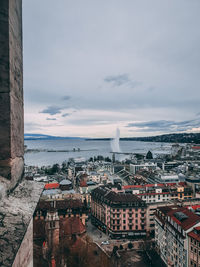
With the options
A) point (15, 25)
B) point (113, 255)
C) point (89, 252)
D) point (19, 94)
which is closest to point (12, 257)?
point (19, 94)

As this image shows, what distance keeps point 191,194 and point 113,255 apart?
15.7 meters

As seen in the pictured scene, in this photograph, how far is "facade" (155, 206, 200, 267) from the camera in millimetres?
14500

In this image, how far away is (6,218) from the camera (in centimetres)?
152

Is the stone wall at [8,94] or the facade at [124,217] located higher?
the stone wall at [8,94]

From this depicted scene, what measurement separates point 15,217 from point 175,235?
16859mm

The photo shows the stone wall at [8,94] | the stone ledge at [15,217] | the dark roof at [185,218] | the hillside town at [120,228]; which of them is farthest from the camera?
the dark roof at [185,218]

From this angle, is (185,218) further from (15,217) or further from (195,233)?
(15,217)

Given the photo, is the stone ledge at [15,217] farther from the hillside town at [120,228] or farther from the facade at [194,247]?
the facade at [194,247]

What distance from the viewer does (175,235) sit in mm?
15812

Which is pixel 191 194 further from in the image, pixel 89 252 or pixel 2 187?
pixel 2 187

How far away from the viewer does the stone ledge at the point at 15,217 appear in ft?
4.17

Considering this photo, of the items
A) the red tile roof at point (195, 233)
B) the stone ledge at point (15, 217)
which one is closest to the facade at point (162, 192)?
the red tile roof at point (195, 233)

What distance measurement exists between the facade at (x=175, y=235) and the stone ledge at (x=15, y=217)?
15.0 meters

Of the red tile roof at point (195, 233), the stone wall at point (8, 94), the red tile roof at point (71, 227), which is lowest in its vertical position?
the red tile roof at point (71, 227)
